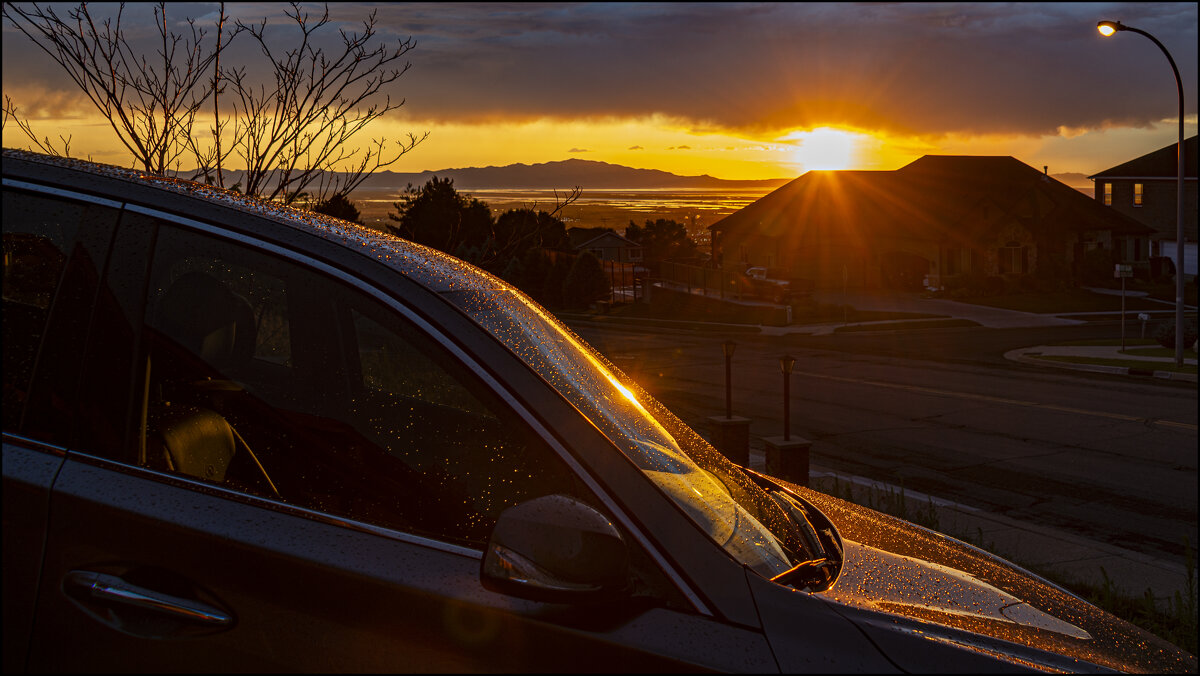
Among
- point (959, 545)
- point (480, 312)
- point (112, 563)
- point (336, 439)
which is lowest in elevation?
point (959, 545)

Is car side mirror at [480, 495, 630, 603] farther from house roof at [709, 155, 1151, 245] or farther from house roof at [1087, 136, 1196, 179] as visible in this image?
house roof at [1087, 136, 1196, 179]

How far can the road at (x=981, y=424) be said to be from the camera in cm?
1091

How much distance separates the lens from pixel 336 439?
2.12m

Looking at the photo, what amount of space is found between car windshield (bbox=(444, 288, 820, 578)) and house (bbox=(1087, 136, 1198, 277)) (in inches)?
2823

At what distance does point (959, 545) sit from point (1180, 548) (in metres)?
7.88

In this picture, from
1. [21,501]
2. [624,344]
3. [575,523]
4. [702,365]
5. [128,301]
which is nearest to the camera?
[575,523]

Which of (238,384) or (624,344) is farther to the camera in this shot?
(624,344)

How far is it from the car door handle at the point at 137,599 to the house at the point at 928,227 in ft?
167

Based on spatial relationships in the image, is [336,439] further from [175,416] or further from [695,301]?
[695,301]

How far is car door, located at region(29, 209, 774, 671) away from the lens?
68.6 inches

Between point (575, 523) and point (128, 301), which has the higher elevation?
point (128, 301)

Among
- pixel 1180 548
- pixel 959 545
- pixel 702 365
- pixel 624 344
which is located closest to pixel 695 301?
pixel 624 344

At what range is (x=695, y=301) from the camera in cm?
4397

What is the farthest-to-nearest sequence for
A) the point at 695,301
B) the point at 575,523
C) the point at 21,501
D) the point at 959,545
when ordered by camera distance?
the point at 695,301 → the point at 959,545 → the point at 21,501 → the point at 575,523
